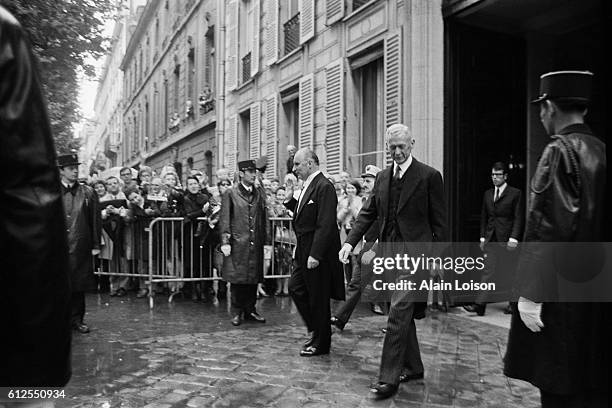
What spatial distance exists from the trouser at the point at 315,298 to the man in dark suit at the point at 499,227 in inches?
122

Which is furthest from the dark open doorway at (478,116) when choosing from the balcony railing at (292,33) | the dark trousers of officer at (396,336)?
the balcony railing at (292,33)

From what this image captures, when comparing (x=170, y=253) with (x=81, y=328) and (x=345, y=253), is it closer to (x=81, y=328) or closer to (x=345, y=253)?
(x=81, y=328)

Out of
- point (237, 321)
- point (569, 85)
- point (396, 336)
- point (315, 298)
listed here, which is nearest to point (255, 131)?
point (237, 321)

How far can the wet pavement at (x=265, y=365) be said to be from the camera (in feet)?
14.1

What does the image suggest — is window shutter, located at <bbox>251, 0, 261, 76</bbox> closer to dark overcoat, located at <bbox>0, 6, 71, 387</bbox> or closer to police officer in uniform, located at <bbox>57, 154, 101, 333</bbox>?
police officer in uniform, located at <bbox>57, 154, 101, 333</bbox>

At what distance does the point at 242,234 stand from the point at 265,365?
2671 millimetres

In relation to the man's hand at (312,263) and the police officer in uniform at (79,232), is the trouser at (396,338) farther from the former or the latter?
the police officer in uniform at (79,232)

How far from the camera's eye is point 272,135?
50.8ft

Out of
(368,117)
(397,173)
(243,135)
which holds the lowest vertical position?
(397,173)

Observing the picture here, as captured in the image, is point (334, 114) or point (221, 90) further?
point (221, 90)

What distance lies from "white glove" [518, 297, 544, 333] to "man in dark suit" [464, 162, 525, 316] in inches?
212

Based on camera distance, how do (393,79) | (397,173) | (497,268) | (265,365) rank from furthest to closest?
1. (393,79)
2. (497,268)
3. (265,365)
4. (397,173)

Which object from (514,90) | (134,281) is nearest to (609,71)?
(514,90)

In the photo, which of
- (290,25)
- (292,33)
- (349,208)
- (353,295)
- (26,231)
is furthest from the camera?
(290,25)
